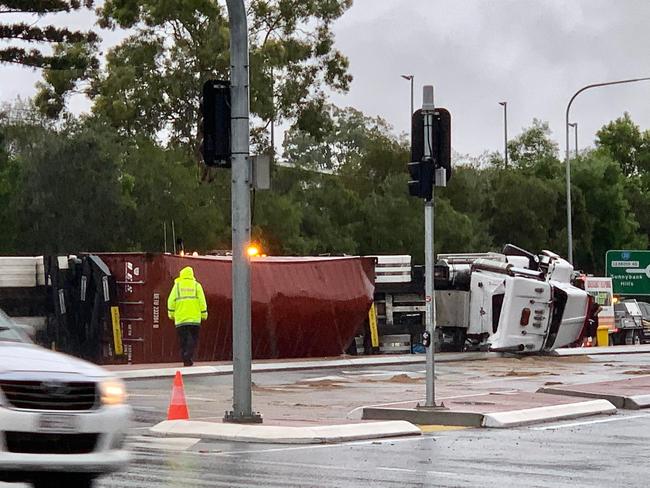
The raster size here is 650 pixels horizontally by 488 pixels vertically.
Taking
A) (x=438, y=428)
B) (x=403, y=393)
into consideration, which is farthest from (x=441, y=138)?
(x=403, y=393)

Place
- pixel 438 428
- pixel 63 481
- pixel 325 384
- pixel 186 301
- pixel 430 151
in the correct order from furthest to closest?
pixel 186 301
pixel 325 384
pixel 430 151
pixel 438 428
pixel 63 481

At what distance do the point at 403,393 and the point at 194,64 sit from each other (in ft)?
120

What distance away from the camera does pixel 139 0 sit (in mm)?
56406

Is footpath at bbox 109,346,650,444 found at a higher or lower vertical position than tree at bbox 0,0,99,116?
lower

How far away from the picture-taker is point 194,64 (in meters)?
56.6

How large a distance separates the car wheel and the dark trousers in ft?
53.5

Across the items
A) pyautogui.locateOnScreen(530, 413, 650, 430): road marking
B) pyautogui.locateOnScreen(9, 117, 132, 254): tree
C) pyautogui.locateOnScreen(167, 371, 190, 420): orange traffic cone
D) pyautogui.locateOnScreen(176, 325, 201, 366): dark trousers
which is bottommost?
pyautogui.locateOnScreen(530, 413, 650, 430): road marking

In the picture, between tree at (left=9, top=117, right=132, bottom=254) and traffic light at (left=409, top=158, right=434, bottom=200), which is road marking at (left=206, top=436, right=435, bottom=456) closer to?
traffic light at (left=409, top=158, right=434, bottom=200)

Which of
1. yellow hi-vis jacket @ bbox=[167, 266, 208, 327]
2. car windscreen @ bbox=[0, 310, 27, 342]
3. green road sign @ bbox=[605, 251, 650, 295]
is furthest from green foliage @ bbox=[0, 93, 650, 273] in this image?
car windscreen @ bbox=[0, 310, 27, 342]

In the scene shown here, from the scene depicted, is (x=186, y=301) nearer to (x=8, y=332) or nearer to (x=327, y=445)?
Result: (x=327, y=445)

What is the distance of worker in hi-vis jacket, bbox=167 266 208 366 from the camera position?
1020 inches

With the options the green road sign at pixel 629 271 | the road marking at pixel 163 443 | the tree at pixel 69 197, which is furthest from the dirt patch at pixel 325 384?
the green road sign at pixel 629 271

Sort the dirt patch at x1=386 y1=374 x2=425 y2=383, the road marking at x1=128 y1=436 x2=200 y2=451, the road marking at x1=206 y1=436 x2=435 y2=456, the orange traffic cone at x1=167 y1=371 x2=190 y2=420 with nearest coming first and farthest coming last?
the road marking at x1=206 y1=436 x2=435 y2=456 → the road marking at x1=128 y1=436 x2=200 y2=451 → the orange traffic cone at x1=167 y1=371 x2=190 y2=420 → the dirt patch at x1=386 y1=374 x2=425 y2=383

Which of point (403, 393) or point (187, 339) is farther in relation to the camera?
point (187, 339)
